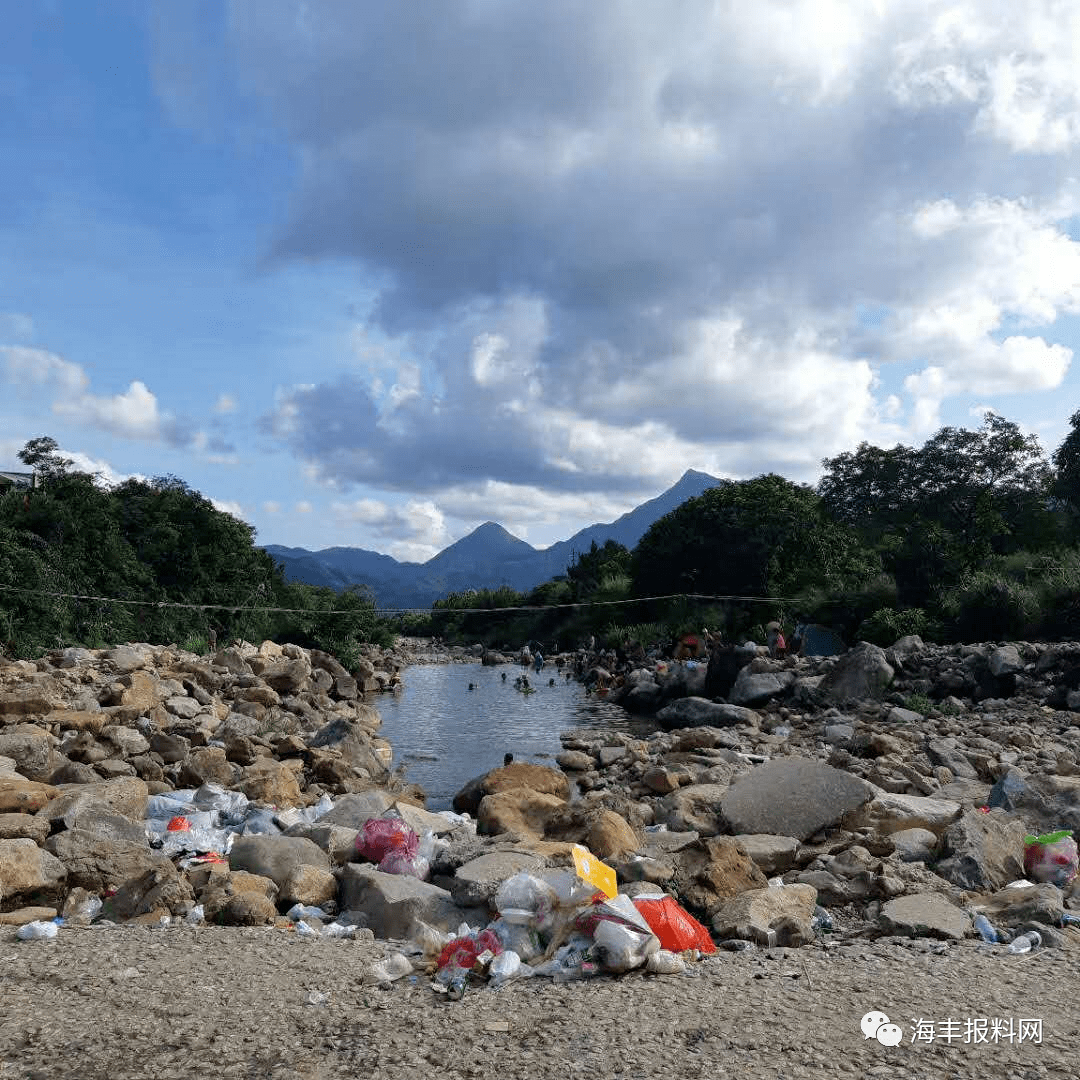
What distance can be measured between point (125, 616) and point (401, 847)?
16.7 m

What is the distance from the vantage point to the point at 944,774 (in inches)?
367

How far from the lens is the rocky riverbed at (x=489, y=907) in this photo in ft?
10.5

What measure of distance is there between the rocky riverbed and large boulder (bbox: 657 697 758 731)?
4328 millimetres

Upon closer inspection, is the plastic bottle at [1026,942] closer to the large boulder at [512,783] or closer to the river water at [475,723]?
the large boulder at [512,783]

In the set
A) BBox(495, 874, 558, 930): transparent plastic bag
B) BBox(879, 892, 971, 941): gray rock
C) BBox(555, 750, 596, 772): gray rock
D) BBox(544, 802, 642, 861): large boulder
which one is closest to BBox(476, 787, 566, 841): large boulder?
BBox(544, 802, 642, 861): large boulder

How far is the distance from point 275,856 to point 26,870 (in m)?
1.30

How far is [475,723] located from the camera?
17.5m

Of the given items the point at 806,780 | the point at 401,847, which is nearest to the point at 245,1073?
the point at 401,847

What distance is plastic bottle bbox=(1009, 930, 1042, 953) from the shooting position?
13.8 feet

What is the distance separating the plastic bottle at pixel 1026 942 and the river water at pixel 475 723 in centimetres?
638

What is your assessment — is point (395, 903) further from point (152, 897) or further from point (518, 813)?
point (518, 813)

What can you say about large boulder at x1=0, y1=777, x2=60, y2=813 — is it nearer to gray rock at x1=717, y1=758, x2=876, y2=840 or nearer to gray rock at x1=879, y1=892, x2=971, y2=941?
gray rock at x1=717, y1=758, x2=876, y2=840

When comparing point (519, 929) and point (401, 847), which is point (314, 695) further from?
point (519, 929)

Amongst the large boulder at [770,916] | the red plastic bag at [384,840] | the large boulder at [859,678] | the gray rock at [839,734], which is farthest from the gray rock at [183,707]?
the large boulder at [859,678]
